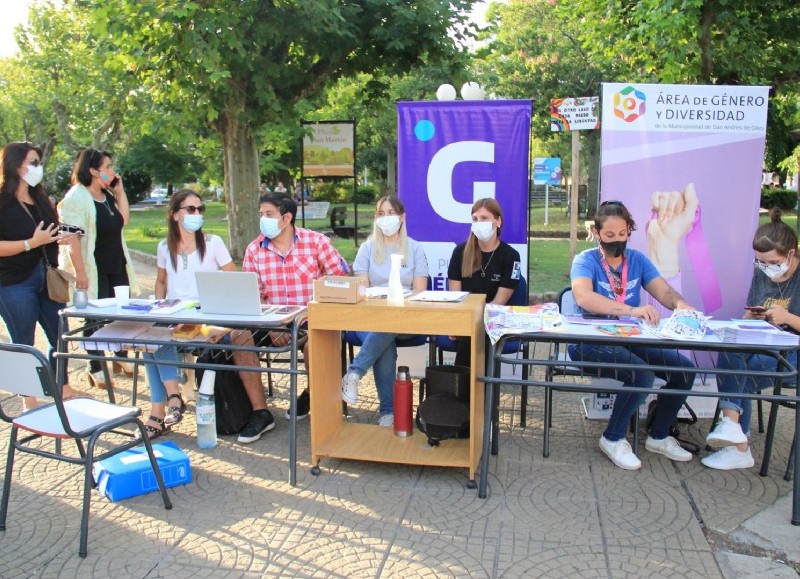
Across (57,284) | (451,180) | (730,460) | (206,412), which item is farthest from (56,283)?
(730,460)

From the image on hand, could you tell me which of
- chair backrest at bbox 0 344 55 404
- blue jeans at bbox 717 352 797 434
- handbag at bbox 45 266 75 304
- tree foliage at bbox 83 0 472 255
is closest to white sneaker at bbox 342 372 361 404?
chair backrest at bbox 0 344 55 404

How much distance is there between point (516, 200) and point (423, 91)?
1680 cm

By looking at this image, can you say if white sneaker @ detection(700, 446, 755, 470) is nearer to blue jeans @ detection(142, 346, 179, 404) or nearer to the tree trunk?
blue jeans @ detection(142, 346, 179, 404)

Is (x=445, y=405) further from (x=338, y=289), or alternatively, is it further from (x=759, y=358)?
(x=759, y=358)

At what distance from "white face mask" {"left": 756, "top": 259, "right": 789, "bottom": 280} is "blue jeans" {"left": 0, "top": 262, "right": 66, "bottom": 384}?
14.0ft

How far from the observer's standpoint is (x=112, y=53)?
804 cm

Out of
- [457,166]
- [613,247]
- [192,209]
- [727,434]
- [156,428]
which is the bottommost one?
[156,428]

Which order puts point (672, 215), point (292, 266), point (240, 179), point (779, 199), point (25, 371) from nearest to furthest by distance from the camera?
point (25, 371) < point (292, 266) < point (672, 215) < point (240, 179) < point (779, 199)

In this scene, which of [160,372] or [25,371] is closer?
[25,371]

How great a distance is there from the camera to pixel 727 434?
12.6ft

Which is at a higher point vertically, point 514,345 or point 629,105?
point 629,105

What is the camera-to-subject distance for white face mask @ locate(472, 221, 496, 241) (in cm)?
446

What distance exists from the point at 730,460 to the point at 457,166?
2875 millimetres

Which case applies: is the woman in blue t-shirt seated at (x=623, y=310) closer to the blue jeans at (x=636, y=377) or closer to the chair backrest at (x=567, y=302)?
the blue jeans at (x=636, y=377)
